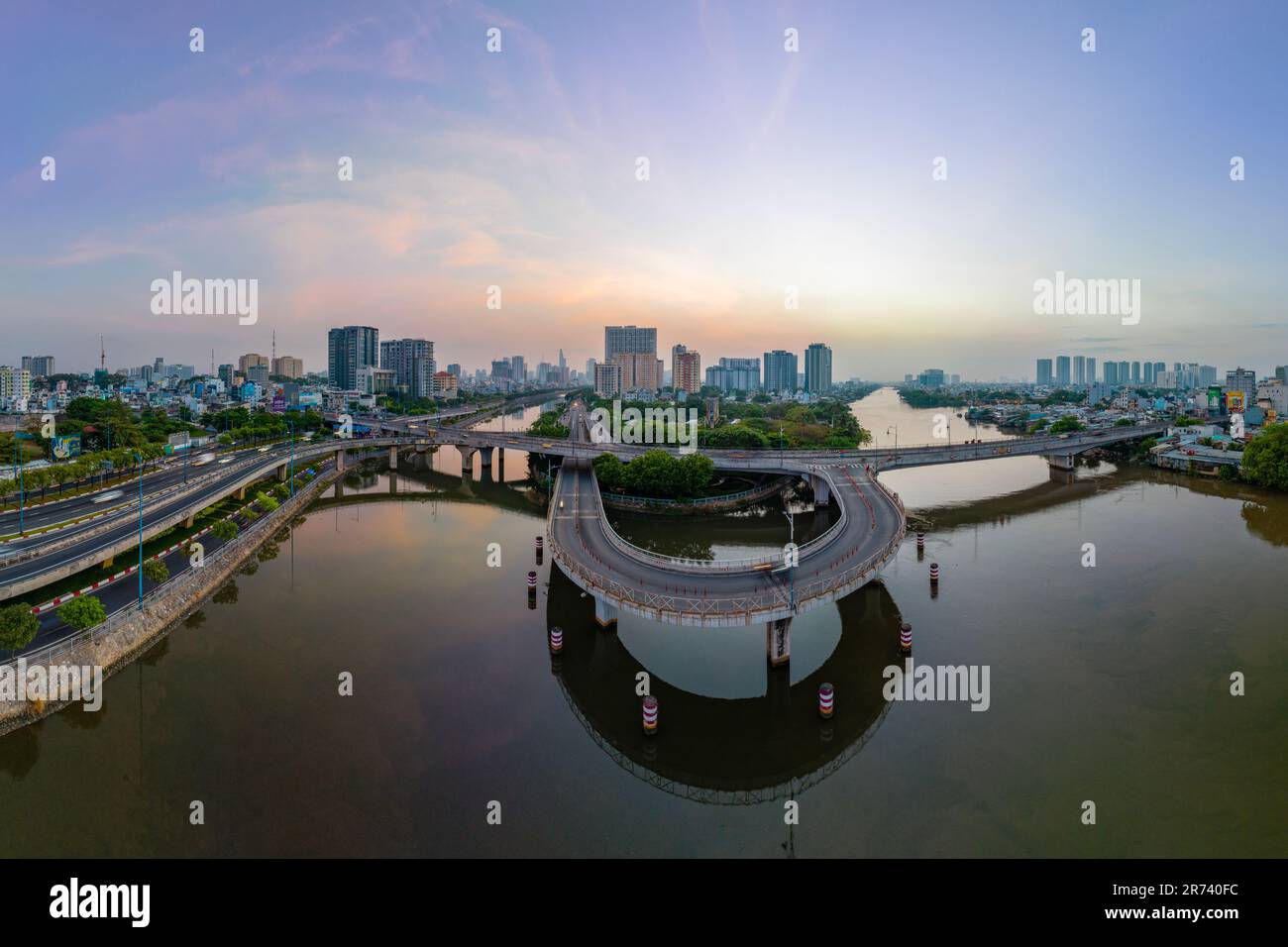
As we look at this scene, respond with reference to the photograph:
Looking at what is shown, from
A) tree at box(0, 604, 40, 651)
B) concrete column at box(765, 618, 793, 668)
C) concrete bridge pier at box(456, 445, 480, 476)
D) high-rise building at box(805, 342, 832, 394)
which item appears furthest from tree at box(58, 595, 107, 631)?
high-rise building at box(805, 342, 832, 394)

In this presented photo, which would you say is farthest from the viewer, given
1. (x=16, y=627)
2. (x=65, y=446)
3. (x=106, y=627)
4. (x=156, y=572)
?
(x=65, y=446)

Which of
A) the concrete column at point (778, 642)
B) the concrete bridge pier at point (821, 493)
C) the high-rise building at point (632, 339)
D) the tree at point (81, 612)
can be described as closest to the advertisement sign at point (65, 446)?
the tree at point (81, 612)

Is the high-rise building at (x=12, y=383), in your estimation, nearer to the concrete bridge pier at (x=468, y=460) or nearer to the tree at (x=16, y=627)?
the concrete bridge pier at (x=468, y=460)

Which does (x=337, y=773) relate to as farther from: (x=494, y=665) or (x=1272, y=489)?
(x=1272, y=489)

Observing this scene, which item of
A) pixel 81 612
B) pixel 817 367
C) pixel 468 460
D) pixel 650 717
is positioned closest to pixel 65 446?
pixel 468 460

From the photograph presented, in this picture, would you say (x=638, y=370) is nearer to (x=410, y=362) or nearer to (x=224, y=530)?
(x=410, y=362)

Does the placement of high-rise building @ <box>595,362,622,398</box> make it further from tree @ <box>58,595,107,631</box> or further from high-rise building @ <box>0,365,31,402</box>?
tree @ <box>58,595,107,631</box>
